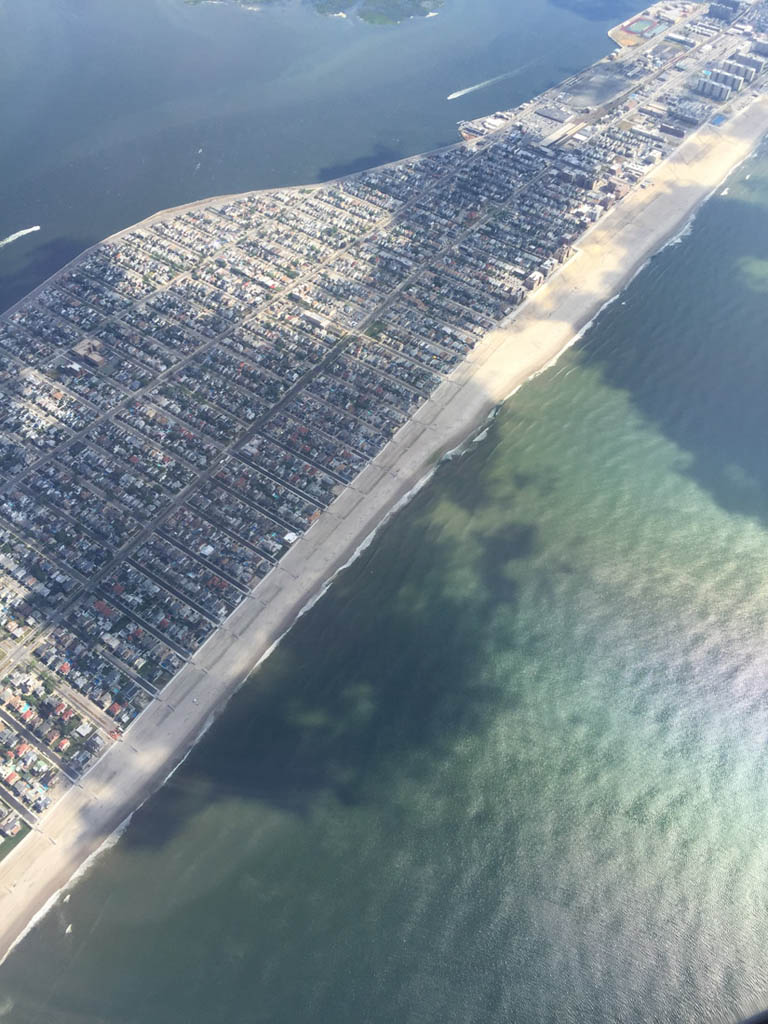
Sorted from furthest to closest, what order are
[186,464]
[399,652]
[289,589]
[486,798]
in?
1. [186,464]
2. [289,589]
3. [399,652]
4. [486,798]

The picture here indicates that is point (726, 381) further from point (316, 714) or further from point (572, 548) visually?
point (316, 714)

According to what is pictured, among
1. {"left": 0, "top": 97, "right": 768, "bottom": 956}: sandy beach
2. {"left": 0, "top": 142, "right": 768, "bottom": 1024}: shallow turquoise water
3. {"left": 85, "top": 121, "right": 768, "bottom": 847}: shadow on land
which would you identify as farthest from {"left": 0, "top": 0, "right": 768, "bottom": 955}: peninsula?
{"left": 0, "top": 142, "right": 768, "bottom": 1024}: shallow turquoise water

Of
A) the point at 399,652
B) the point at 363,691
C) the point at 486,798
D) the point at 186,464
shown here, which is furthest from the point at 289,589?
the point at 486,798

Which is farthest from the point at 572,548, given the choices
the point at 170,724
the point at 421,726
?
the point at 170,724

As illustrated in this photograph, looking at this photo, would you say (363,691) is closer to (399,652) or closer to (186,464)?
(399,652)

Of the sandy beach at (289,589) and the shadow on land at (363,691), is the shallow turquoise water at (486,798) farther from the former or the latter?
the sandy beach at (289,589)

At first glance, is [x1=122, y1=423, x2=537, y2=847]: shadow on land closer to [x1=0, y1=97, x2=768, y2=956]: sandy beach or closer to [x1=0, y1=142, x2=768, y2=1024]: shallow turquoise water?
[x1=0, y1=142, x2=768, y2=1024]: shallow turquoise water

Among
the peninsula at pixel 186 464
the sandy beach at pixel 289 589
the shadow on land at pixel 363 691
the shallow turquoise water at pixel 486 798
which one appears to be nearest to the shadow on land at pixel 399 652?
the shadow on land at pixel 363 691

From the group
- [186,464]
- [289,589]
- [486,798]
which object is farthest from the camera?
[186,464]
